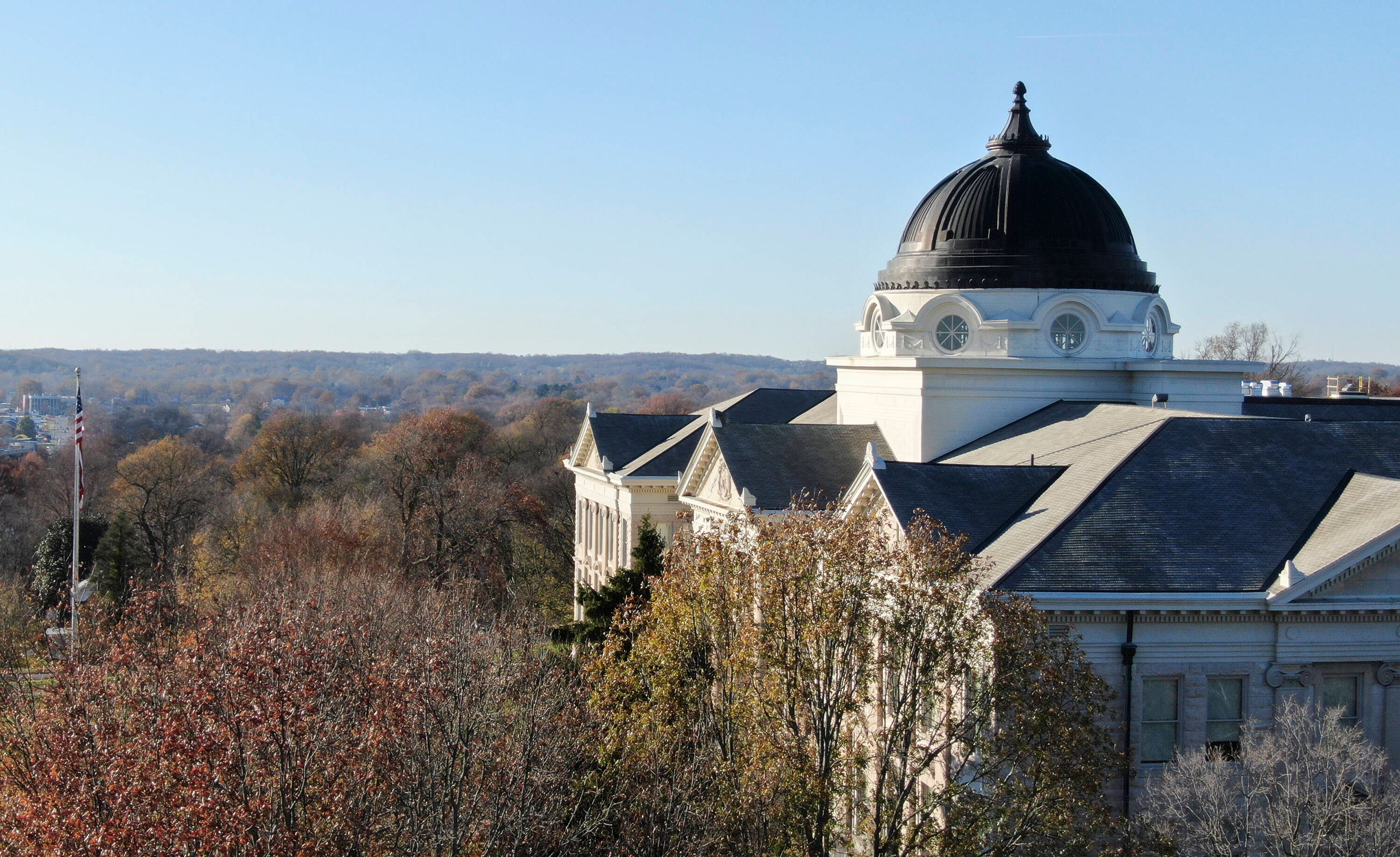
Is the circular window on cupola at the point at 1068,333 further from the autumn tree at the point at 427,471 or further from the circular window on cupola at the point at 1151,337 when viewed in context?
the autumn tree at the point at 427,471

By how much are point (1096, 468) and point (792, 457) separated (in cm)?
976

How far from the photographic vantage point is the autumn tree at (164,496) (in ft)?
229

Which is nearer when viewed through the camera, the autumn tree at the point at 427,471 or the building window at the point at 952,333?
the building window at the point at 952,333

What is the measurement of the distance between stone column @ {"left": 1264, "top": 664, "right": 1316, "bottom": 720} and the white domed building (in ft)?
0.13

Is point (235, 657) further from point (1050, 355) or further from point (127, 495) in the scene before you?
point (127, 495)

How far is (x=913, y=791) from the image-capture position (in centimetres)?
2347

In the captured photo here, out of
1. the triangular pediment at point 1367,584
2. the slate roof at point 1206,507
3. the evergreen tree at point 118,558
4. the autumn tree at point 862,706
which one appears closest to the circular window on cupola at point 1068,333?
the slate roof at point 1206,507

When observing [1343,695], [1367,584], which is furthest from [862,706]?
[1367,584]

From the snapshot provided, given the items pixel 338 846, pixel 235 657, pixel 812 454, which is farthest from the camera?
pixel 812 454

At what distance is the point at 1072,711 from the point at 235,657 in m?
12.1

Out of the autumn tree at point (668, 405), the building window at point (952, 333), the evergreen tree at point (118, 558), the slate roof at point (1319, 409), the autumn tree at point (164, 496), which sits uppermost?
the building window at point (952, 333)

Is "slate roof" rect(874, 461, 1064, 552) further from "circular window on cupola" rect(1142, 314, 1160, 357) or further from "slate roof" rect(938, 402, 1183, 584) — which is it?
"circular window on cupola" rect(1142, 314, 1160, 357)

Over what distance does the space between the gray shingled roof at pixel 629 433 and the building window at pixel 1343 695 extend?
28.6 m

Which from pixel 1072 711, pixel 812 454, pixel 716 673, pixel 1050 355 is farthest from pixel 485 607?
pixel 1072 711
